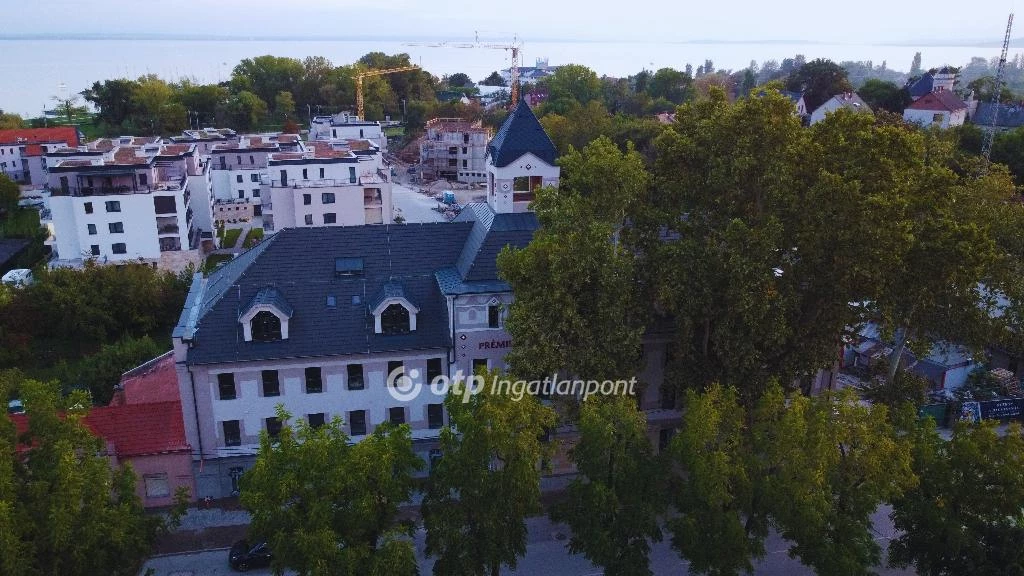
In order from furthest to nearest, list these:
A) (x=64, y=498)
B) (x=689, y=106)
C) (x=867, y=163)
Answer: (x=689, y=106), (x=867, y=163), (x=64, y=498)

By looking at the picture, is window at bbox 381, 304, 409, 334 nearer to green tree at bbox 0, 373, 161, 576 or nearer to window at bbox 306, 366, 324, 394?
window at bbox 306, 366, 324, 394

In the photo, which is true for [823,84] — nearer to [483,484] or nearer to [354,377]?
[354,377]

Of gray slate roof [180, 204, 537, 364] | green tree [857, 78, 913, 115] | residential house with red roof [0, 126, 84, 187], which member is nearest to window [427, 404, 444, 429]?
gray slate roof [180, 204, 537, 364]

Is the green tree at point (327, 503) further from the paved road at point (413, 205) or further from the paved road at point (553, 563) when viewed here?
the paved road at point (413, 205)

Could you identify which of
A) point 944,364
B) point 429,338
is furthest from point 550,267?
point 944,364

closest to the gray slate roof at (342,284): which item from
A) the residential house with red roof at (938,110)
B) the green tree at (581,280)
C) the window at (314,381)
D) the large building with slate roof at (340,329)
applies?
the large building with slate roof at (340,329)

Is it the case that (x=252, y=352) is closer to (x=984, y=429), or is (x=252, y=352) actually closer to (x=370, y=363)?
(x=370, y=363)
